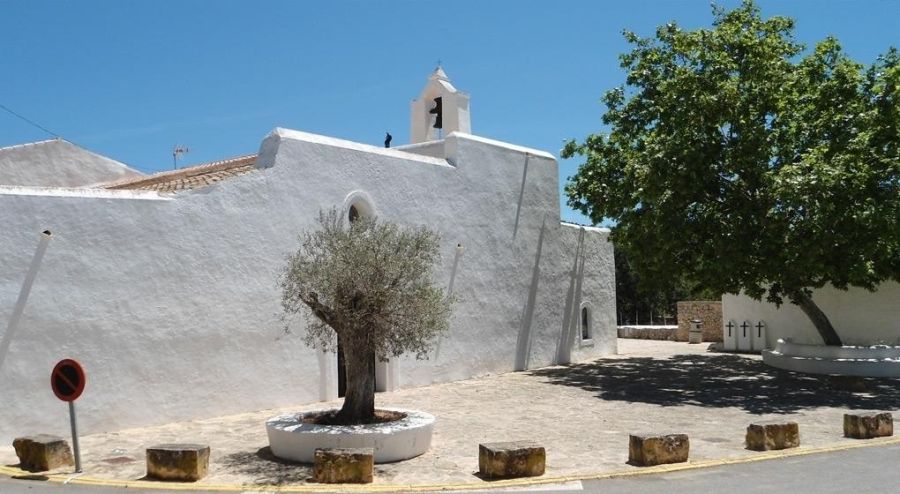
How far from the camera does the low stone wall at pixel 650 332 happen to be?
1367 inches

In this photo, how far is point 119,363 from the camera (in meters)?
12.9

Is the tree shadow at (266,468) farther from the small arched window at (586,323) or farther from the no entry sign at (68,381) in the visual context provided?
the small arched window at (586,323)

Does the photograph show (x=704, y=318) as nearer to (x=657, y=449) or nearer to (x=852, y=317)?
(x=852, y=317)

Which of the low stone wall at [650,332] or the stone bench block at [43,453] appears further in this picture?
the low stone wall at [650,332]

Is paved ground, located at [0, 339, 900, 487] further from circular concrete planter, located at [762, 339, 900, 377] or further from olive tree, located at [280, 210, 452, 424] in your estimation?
olive tree, located at [280, 210, 452, 424]

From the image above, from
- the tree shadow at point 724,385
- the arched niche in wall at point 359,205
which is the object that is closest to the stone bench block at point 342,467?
the arched niche in wall at point 359,205

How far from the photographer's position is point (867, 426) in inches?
462

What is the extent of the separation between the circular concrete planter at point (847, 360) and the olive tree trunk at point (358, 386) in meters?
14.0

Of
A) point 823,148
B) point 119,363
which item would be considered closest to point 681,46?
point 823,148

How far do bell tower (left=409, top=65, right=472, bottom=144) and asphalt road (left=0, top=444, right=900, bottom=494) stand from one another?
13312mm

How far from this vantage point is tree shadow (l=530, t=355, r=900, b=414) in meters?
15.9

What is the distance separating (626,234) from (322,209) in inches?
316

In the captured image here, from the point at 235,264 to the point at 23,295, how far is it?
3626 millimetres

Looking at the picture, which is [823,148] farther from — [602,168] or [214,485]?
[214,485]
